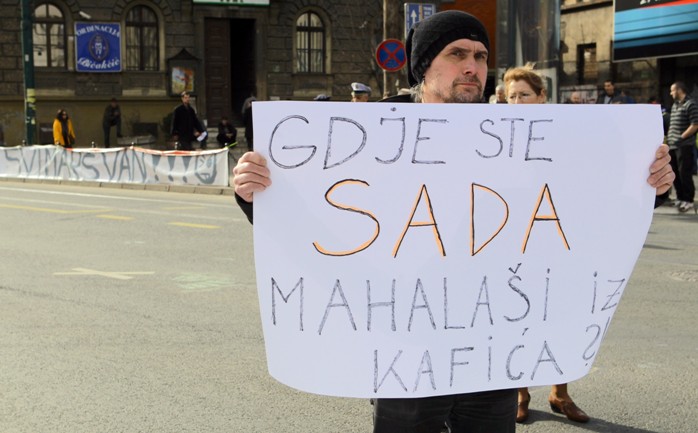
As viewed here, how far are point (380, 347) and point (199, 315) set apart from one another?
14.5ft

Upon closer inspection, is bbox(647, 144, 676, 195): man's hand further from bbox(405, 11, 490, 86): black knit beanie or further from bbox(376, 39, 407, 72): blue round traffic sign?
bbox(376, 39, 407, 72): blue round traffic sign

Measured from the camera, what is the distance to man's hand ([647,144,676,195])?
10.7 ft

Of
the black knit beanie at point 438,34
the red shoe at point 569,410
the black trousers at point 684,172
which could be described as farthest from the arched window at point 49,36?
the black knit beanie at point 438,34

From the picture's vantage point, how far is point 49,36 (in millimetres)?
33156

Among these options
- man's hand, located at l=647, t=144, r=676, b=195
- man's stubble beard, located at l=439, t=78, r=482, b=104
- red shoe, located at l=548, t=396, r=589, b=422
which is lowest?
red shoe, located at l=548, t=396, r=589, b=422

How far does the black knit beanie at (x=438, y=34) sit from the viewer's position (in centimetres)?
Result: 315

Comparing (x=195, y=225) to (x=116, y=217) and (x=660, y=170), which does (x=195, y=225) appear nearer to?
(x=116, y=217)

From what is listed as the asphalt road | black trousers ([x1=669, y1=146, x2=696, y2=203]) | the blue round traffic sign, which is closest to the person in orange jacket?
the blue round traffic sign

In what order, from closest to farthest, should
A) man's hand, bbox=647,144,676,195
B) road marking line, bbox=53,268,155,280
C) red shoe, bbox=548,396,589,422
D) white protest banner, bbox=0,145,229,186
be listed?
man's hand, bbox=647,144,676,195
red shoe, bbox=548,396,589,422
road marking line, bbox=53,268,155,280
white protest banner, bbox=0,145,229,186

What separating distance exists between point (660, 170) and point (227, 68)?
1339 inches

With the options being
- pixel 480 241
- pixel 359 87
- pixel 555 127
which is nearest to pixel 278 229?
pixel 480 241

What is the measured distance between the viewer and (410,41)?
3.32 meters

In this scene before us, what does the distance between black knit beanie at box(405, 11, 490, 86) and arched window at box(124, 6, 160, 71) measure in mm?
32280

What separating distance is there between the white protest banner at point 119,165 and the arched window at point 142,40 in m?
10.2
